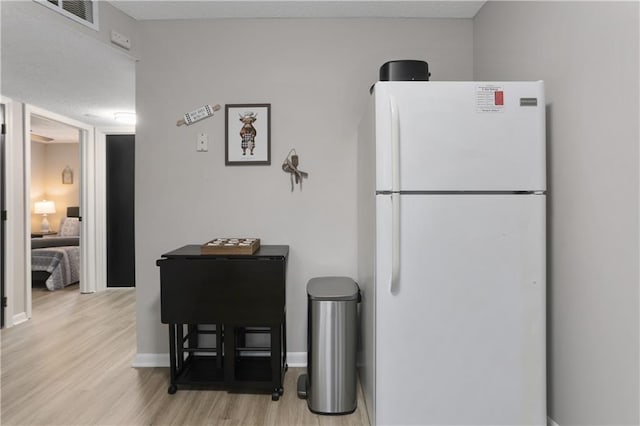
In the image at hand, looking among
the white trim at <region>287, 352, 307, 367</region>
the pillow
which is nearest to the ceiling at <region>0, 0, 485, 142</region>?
the white trim at <region>287, 352, 307, 367</region>

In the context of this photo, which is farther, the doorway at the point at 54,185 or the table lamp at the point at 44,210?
the table lamp at the point at 44,210

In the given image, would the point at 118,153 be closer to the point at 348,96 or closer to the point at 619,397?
the point at 348,96

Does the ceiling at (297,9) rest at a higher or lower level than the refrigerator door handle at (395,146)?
higher

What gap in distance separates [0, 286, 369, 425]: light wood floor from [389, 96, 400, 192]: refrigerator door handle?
124 cm

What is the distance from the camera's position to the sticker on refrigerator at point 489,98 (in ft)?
5.16

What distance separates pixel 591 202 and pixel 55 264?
567cm

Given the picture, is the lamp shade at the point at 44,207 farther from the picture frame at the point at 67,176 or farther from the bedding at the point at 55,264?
the bedding at the point at 55,264

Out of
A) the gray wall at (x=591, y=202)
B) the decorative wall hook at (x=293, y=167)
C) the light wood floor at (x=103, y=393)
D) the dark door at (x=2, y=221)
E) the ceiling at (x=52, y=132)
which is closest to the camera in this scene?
the gray wall at (x=591, y=202)

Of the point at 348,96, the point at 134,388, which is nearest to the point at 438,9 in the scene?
the point at 348,96

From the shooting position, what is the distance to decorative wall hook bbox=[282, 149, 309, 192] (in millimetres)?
2471

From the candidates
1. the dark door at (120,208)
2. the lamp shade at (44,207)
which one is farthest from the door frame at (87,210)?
the lamp shade at (44,207)

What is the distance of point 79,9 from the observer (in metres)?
2.17

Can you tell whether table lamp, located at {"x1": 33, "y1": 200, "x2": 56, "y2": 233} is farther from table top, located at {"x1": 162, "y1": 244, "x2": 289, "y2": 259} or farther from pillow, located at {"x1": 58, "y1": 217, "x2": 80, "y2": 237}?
table top, located at {"x1": 162, "y1": 244, "x2": 289, "y2": 259}

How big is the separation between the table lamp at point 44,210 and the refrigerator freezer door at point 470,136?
23.6ft
